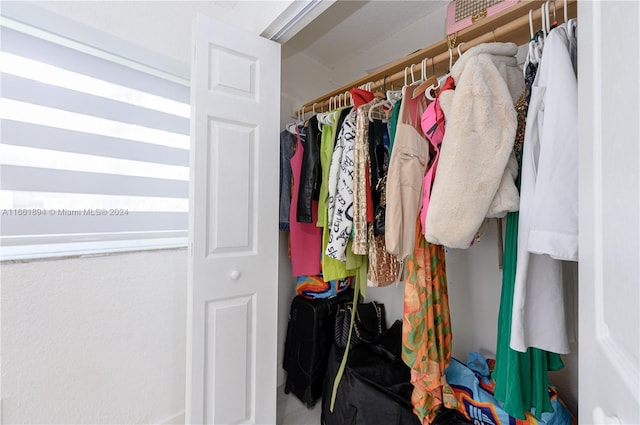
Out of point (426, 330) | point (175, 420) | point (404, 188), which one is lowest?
point (175, 420)

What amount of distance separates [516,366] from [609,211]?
617 millimetres

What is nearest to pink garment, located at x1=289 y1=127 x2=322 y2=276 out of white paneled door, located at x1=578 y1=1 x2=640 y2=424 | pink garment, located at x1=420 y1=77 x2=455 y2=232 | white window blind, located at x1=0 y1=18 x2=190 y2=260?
white window blind, located at x1=0 y1=18 x2=190 y2=260

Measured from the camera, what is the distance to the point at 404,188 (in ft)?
3.12

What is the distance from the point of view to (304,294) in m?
1.78

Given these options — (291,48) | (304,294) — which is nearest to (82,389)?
(304,294)

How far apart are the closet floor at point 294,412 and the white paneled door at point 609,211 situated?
4.84ft

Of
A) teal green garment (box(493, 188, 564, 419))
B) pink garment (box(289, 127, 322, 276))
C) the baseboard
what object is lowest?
the baseboard

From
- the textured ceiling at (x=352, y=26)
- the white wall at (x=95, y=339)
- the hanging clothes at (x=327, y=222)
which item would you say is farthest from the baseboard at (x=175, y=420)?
the textured ceiling at (x=352, y=26)

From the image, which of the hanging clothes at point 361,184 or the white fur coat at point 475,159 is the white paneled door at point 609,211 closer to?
the white fur coat at point 475,159

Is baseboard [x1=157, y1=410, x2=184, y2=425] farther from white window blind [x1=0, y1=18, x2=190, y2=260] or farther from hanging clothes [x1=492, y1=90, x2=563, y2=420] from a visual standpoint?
hanging clothes [x1=492, y1=90, x2=563, y2=420]

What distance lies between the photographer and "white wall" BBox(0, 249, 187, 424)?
39.4 inches

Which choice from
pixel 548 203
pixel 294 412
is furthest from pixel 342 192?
pixel 294 412

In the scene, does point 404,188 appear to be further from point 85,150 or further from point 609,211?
Result: point 85,150

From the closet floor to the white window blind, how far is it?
1.17 meters
